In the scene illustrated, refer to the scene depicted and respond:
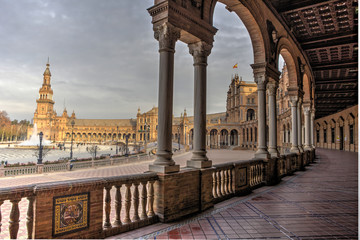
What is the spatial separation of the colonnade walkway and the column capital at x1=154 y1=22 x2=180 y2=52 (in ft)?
11.4

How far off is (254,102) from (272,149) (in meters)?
58.5

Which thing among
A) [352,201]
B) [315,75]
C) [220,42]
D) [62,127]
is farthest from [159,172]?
[62,127]

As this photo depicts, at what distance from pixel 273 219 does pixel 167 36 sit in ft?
13.9

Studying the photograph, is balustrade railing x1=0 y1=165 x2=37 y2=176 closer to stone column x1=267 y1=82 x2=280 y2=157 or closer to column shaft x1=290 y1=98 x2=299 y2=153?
stone column x1=267 y1=82 x2=280 y2=157

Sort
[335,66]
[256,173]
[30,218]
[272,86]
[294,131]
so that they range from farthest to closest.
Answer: [335,66]
[294,131]
[272,86]
[256,173]
[30,218]

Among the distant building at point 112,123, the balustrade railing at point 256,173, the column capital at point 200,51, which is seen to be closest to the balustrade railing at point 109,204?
the column capital at point 200,51

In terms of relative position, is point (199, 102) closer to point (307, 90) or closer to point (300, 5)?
point (300, 5)

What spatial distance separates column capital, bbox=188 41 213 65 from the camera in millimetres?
5781

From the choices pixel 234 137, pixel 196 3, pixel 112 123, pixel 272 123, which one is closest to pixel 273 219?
pixel 196 3

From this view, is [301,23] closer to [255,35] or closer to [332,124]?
[255,35]

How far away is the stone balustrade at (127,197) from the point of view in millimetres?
3002

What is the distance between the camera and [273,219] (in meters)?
4.73

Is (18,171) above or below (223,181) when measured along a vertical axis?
below

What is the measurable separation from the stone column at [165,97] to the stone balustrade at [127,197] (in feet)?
1.07
